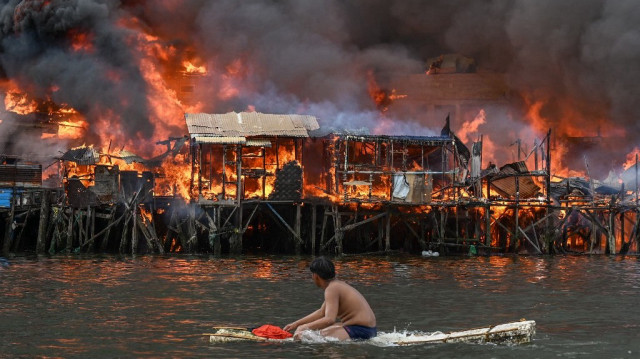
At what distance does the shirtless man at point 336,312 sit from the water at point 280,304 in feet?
1.03

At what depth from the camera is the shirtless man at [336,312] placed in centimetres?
1422

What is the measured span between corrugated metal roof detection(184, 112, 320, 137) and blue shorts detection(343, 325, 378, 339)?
90.3ft

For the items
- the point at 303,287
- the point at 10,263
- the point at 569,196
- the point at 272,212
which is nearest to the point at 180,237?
the point at 272,212

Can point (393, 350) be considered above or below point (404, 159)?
below

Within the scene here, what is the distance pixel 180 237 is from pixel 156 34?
72.2 feet

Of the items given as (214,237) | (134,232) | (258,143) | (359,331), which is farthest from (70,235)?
(359,331)

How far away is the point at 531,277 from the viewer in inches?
1157

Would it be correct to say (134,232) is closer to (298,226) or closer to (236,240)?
(236,240)

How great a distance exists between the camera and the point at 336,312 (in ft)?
47.2

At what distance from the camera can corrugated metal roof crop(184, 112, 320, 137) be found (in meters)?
41.8

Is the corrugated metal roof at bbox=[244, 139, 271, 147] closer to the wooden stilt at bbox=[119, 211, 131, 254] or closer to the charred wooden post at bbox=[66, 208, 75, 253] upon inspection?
the wooden stilt at bbox=[119, 211, 131, 254]

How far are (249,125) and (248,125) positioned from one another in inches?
2.0

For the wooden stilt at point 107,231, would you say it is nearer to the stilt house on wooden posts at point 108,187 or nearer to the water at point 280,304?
the stilt house on wooden posts at point 108,187

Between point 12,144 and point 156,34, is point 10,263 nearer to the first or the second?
point 12,144
